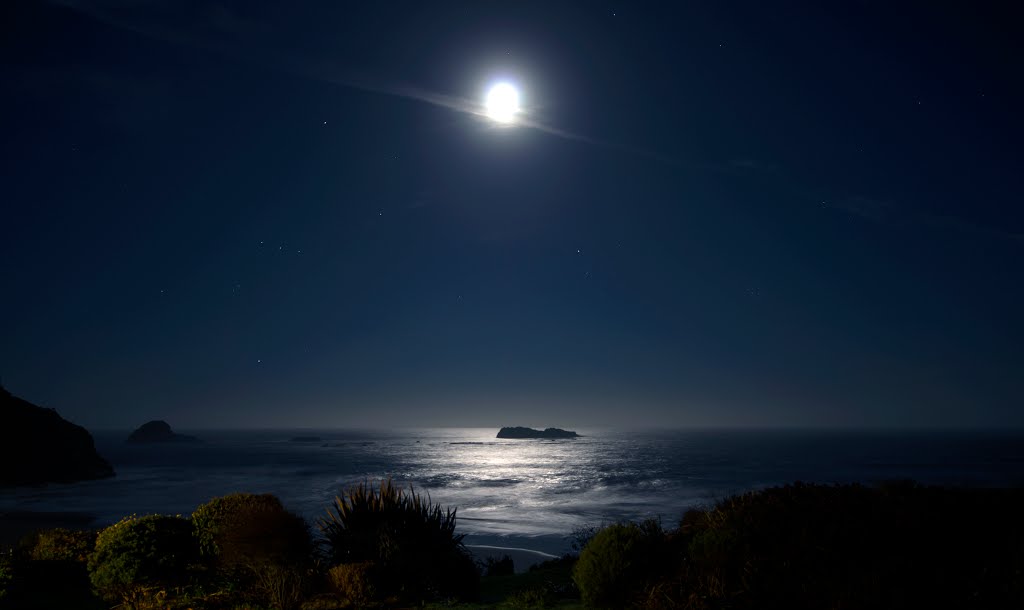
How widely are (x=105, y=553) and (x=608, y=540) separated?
9.73 meters

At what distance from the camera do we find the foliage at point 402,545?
11055 mm

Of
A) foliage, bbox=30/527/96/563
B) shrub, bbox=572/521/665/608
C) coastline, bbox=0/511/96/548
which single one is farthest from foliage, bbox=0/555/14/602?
coastline, bbox=0/511/96/548

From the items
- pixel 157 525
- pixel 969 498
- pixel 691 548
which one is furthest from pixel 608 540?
pixel 157 525

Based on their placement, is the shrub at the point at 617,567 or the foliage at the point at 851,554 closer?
the foliage at the point at 851,554

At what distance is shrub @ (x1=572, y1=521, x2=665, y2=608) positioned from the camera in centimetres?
981

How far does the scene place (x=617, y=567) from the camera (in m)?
9.84

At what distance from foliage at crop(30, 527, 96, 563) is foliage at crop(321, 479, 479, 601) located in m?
5.79

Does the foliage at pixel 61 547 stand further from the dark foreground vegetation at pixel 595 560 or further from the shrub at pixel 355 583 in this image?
the shrub at pixel 355 583

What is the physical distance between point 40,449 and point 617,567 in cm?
11395

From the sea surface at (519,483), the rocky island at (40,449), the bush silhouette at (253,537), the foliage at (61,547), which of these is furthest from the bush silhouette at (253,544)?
the rocky island at (40,449)

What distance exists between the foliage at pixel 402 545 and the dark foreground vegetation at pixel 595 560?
1.1 inches

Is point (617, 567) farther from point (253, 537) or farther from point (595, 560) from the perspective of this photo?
point (253, 537)

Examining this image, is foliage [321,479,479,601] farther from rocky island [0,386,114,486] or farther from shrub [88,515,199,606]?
rocky island [0,386,114,486]

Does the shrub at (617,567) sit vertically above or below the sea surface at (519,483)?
above
